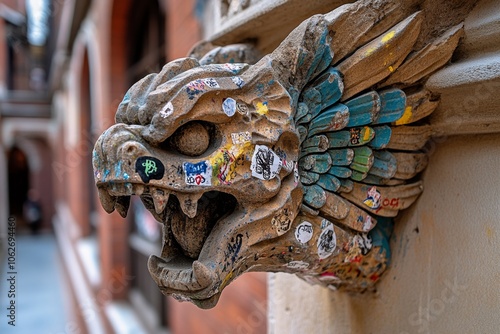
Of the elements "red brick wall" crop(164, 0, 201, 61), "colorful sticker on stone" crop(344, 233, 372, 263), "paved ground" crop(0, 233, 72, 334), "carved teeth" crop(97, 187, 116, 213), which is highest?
"red brick wall" crop(164, 0, 201, 61)

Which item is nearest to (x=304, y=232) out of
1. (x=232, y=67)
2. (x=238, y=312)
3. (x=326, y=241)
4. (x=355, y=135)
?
(x=326, y=241)

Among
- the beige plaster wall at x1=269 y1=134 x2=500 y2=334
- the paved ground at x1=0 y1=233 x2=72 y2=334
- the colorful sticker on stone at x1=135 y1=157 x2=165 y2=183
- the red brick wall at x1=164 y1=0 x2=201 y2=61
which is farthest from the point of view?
the paved ground at x1=0 y1=233 x2=72 y2=334

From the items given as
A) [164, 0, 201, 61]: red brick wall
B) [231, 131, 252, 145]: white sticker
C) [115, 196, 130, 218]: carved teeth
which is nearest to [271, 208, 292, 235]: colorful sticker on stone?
[231, 131, 252, 145]: white sticker

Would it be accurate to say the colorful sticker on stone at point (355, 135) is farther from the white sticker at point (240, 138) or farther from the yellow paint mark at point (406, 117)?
the white sticker at point (240, 138)

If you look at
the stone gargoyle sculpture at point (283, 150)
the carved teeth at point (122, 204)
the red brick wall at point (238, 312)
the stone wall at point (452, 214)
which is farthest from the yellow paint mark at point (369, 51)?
the red brick wall at point (238, 312)

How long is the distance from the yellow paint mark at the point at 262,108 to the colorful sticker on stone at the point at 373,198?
0.79 feet

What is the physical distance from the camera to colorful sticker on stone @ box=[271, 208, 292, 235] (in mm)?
682

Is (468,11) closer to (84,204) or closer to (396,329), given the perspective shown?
(396,329)

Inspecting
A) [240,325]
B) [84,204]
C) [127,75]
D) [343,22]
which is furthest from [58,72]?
[343,22]

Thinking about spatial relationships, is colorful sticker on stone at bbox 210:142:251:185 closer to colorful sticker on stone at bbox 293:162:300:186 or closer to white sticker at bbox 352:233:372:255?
colorful sticker on stone at bbox 293:162:300:186

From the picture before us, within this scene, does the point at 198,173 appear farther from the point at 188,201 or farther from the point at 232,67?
the point at 232,67

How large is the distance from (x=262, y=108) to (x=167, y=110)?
0.47 feet

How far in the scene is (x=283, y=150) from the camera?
2.25 feet

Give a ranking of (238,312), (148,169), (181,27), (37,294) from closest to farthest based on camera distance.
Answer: (148,169), (238,312), (181,27), (37,294)
